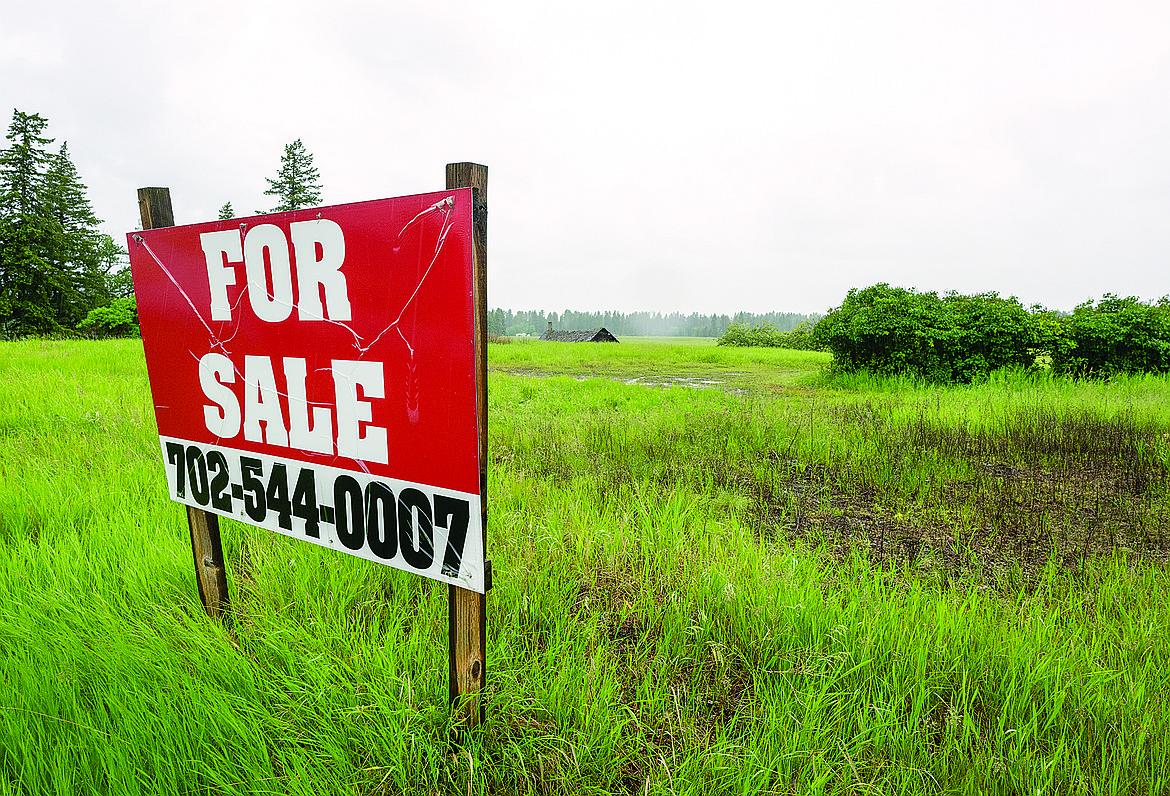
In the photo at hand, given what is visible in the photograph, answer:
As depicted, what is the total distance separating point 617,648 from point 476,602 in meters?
0.86

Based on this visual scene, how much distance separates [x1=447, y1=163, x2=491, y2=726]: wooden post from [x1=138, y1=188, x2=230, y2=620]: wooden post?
1276 millimetres

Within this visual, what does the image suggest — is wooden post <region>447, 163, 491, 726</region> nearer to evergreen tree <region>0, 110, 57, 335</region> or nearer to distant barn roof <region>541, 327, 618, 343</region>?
evergreen tree <region>0, 110, 57, 335</region>

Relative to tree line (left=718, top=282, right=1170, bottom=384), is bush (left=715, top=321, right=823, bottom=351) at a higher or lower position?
lower

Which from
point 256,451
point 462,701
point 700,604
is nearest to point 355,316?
point 256,451

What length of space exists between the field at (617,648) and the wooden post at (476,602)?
0.11 meters

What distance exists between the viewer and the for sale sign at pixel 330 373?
1.57m

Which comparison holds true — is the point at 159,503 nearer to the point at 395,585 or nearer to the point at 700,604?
the point at 395,585

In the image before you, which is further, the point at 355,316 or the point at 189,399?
the point at 189,399

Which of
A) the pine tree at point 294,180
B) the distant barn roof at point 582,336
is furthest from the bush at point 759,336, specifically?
the pine tree at point 294,180

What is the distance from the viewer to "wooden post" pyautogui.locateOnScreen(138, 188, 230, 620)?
2.25 m

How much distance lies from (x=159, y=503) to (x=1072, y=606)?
202 inches

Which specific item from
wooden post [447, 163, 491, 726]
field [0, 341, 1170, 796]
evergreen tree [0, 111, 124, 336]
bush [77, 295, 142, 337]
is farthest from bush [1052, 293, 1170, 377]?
evergreen tree [0, 111, 124, 336]

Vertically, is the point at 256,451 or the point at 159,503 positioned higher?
the point at 256,451

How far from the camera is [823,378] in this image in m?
12.4
